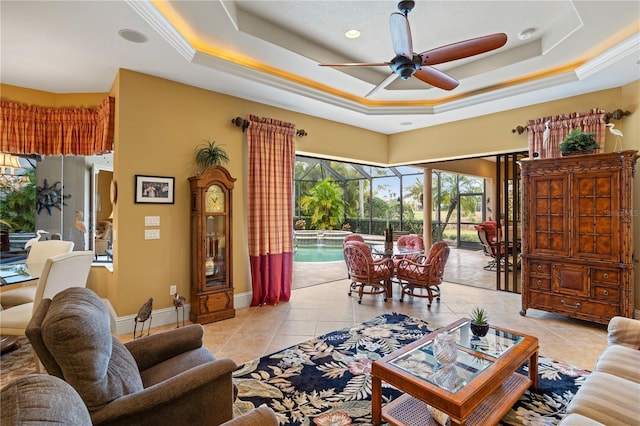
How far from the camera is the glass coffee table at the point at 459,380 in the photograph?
1.73 meters

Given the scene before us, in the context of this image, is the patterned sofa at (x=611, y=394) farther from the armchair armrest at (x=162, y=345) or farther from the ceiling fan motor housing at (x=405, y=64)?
the ceiling fan motor housing at (x=405, y=64)

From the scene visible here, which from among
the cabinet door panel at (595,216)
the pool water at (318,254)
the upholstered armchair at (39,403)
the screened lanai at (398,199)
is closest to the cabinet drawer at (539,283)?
the cabinet door panel at (595,216)

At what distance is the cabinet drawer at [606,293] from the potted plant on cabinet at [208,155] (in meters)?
4.92

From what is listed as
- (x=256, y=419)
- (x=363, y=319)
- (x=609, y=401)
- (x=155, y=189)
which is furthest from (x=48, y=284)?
(x=609, y=401)

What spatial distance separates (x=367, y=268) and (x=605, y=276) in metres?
2.83

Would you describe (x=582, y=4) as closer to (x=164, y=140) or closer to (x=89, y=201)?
(x=164, y=140)

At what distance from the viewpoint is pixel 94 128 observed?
405cm

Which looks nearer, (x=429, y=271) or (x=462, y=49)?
(x=462, y=49)

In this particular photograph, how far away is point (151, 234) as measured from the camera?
3680mm

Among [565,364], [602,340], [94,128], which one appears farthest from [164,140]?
[602,340]

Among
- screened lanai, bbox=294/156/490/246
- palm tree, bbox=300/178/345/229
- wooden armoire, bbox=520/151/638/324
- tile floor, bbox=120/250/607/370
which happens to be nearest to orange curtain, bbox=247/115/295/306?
tile floor, bbox=120/250/607/370

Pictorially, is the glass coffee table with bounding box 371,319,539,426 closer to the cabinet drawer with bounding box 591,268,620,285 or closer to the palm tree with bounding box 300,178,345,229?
the cabinet drawer with bounding box 591,268,620,285

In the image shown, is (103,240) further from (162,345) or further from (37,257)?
(162,345)

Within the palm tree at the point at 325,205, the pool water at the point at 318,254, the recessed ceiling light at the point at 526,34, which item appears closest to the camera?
the recessed ceiling light at the point at 526,34
